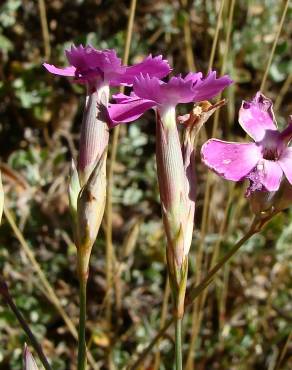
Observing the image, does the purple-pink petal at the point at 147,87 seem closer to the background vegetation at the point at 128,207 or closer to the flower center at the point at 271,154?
the flower center at the point at 271,154

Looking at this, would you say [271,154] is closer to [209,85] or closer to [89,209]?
[209,85]

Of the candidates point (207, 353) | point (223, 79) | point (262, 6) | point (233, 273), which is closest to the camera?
Result: point (223, 79)

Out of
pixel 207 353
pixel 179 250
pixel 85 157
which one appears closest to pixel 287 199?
pixel 179 250

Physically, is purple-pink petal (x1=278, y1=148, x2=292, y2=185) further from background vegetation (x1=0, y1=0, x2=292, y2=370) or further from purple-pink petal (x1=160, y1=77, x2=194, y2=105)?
background vegetation (x1=0, y1=0, x2=292, y2=370)

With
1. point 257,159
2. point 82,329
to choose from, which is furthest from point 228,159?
point 82,329

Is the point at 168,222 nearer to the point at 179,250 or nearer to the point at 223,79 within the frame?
the point at 179,250

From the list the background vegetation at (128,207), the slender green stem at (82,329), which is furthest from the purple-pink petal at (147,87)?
the background vegetation at (128,207)

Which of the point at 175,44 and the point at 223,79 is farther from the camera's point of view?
the point at 175,44
